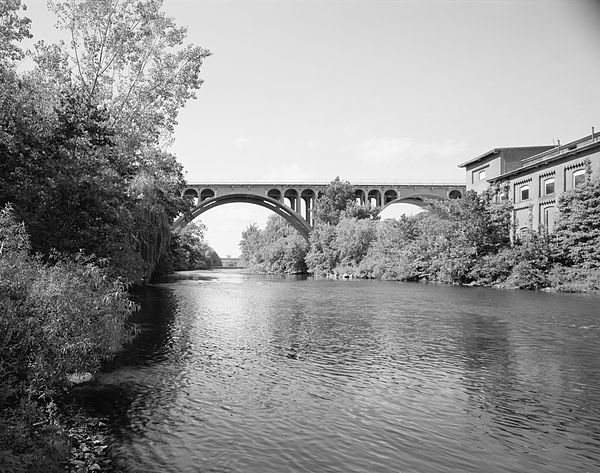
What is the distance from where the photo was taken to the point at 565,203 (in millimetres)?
43125

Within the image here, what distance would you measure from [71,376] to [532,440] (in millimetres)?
9905

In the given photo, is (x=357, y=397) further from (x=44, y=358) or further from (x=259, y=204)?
(x=259, y=204)

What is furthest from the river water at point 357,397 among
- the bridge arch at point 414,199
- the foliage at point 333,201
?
the foliage at point 333,201

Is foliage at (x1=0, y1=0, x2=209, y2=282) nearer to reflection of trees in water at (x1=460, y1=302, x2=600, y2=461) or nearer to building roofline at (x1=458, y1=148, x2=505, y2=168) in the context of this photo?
reflection of trees in water at (x1=460, y1=302, x2=600, y2=461)

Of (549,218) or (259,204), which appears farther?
(259,204)

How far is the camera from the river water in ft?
26.3

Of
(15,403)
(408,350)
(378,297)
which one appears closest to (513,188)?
(378,297)

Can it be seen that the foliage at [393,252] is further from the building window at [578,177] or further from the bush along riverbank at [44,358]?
the bush along riverbank at [44,358]

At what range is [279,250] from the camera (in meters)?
98.2

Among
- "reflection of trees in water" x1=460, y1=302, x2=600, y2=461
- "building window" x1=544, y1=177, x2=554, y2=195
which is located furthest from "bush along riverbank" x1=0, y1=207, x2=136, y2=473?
"building window" x1=544, y1=177, x2=554, y2=195

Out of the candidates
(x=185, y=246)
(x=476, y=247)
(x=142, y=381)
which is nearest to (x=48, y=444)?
(x=142, y=381)

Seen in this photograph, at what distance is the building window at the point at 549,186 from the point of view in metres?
47.2

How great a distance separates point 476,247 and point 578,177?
10630 millimetres

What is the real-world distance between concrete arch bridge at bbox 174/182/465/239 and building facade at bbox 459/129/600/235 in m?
22.8
